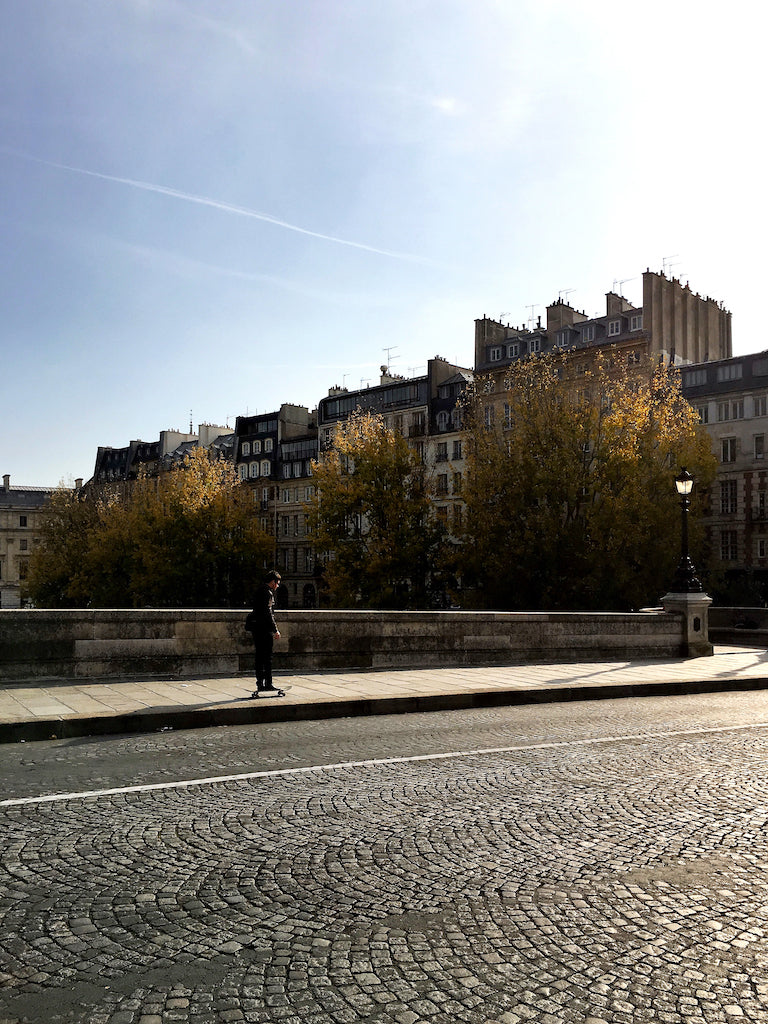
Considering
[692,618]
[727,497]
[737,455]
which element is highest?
[737,455]

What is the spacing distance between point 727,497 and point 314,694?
Result: 51728 millimetres

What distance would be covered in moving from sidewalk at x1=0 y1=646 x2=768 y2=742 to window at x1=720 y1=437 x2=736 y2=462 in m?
43.7

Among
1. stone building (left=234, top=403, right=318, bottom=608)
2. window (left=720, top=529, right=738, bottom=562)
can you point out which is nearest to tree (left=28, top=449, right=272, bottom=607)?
stone building (left=234, top=403, right=318, bottom=608)

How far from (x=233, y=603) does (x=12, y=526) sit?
273ft

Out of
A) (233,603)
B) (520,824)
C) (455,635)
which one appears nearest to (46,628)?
(455,635)

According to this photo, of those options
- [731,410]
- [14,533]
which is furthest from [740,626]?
[14,533]

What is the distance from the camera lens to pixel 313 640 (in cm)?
1666

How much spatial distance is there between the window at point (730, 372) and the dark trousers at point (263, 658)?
52.4 m

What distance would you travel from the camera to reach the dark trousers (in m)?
13.0

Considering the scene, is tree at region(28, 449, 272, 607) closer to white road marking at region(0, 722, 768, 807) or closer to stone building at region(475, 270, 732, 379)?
stone building at region(475, 270, 732, 379)

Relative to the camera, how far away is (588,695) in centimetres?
1485

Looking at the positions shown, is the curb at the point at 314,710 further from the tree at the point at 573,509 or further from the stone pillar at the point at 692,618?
the tree at the point at 573,509

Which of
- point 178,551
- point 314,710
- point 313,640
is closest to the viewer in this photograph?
point 314,710

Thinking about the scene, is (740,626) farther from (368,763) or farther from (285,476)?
(285,476)
